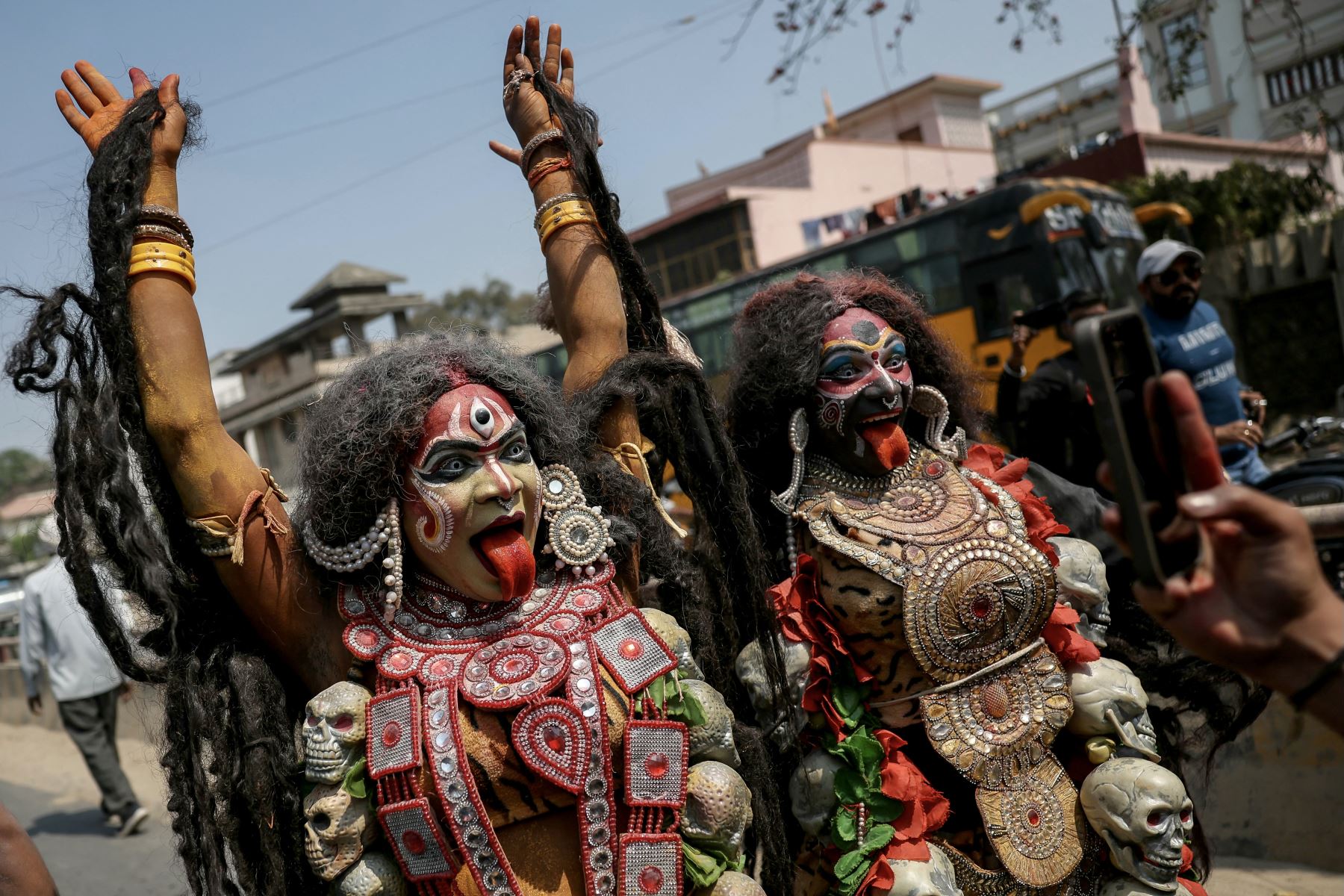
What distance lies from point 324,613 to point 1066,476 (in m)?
3.61

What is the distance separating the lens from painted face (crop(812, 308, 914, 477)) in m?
3.02

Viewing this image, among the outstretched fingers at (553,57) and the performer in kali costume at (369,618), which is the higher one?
the outstretched fingers at (553,57)

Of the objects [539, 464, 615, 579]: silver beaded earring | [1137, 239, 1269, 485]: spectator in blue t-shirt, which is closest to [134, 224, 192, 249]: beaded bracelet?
[539, 464, 615, 579]: silver beaded earring

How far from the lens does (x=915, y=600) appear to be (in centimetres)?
282

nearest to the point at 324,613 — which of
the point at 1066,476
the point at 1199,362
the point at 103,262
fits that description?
the point at 103,262

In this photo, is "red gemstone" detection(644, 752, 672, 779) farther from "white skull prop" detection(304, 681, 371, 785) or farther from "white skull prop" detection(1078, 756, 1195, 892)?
"white skull prop" detection(1078, 756, 1195, 892)

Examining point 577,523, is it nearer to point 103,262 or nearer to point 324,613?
point 324,613

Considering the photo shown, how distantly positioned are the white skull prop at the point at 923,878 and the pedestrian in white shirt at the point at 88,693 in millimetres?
5611

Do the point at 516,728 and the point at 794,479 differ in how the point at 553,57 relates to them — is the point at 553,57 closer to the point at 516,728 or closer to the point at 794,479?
the point at 794,479

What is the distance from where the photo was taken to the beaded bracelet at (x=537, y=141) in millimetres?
3025

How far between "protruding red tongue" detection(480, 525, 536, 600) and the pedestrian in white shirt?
523cm

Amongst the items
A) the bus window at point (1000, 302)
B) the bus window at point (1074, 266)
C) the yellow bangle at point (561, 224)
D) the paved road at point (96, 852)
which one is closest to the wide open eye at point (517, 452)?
the yellow bangle at point (561, 224)

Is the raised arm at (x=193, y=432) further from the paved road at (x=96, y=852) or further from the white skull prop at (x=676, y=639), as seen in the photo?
the paved road at (x=96, y=852)

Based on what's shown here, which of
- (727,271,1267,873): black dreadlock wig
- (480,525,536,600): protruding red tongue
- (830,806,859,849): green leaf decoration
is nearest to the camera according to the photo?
(480,525,536,600): protruding red tongue
